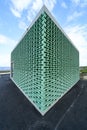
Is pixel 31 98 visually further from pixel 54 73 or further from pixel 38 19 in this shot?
pixel 38 19

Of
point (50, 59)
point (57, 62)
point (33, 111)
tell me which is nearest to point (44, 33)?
point (50, 59)

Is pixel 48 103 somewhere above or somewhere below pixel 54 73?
below

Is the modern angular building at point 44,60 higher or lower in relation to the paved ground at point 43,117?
higher

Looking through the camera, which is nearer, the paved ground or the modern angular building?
the paved ground

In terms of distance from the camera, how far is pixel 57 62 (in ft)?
43.0

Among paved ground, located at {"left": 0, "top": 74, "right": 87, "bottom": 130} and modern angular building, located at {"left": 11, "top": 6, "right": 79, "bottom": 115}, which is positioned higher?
modern angular building, located at {"left": 11, "top": 6, "right": 79, "bottom": 115}

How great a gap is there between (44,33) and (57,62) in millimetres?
3925

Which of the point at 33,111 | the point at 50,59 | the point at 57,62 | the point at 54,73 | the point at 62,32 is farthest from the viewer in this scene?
the point at 62,32

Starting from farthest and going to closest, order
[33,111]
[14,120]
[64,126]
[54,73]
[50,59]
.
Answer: [54,73] < [50,59] < [33,111] < [14,120] < [64,126]

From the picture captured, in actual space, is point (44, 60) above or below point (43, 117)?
above

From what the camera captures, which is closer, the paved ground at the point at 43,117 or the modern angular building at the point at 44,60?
the paved ground at the point at 43,117

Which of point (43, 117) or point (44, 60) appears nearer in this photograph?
point (43, 117)

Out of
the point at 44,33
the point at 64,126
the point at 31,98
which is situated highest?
the point at 44,33

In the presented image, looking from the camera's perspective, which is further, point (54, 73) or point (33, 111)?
point (54, 73)
